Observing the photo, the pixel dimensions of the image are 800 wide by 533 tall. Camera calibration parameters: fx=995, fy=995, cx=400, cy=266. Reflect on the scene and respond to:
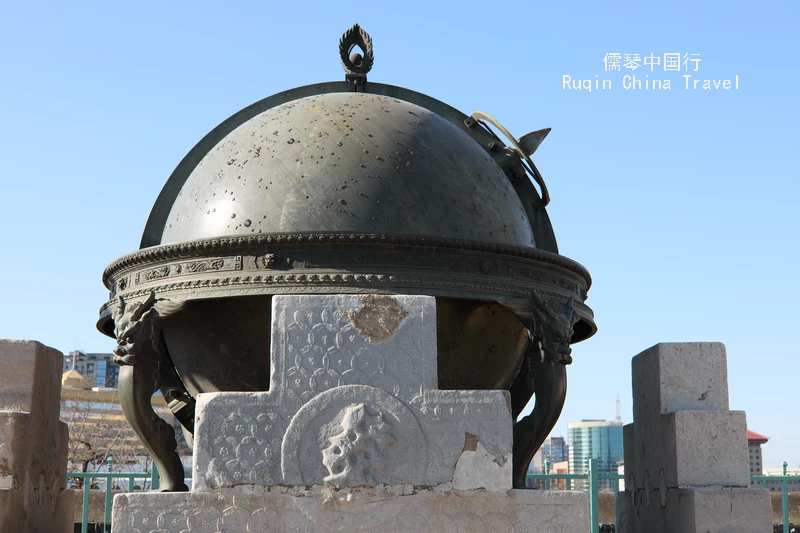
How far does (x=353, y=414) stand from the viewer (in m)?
4.66

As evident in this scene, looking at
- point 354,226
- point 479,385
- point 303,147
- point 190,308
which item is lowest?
point 479,385

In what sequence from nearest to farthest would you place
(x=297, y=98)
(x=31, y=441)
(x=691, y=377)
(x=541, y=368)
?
(x=541, y=368), (x=31, y=441), (x=691, y=377), (x=297, y=98)

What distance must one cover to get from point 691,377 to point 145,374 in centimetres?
345

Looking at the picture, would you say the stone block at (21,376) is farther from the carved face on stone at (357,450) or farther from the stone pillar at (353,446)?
the carved face on stone at (357,450)

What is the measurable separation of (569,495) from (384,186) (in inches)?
84.5

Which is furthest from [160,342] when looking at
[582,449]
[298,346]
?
[582,449]

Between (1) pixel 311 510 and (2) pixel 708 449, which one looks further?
(2) pixel 708 449

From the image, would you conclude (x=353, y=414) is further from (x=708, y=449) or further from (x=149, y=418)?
(x=708, y=449)

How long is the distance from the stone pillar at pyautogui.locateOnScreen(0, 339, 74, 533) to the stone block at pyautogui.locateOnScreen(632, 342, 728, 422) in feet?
13.3

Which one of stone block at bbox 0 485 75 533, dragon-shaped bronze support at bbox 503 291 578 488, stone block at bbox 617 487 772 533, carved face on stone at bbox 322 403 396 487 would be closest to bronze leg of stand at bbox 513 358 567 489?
dragon-shaped bronze support at bbox 503 291 578 488

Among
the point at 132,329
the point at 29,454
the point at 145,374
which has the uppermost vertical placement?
the point at 132,329

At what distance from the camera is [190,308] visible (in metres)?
5.87

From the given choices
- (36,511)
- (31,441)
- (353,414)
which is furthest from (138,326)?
→ (36,511)

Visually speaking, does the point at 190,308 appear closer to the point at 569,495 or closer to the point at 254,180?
the point at 254,180
